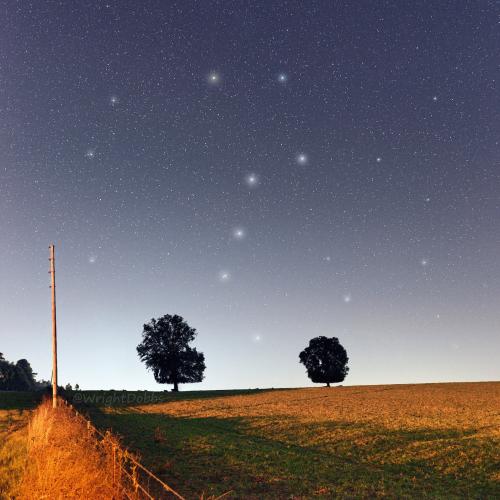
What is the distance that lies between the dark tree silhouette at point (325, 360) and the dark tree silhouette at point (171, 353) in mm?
22289

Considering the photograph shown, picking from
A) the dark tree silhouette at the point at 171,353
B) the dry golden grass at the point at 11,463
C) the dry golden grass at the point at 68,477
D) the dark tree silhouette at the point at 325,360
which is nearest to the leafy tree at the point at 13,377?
the dark tree silhouette at the point at 171,353

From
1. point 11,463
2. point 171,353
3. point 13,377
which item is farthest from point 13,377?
point 11,463

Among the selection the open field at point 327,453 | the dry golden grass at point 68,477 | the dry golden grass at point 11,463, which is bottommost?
the open field at point 327,453

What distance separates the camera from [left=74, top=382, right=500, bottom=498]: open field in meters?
15.6

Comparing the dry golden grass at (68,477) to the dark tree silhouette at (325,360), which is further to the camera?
the dark tree silhouette at (325,360)

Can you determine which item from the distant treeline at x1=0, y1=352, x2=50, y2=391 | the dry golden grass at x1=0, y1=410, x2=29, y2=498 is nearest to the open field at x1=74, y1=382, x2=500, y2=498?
the dry golden grass at x1=0, y1=410, x2=29, y2=498

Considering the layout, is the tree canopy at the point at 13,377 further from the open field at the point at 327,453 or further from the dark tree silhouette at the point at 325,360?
the open field at the point at 327,453

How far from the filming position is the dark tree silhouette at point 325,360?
334 ft

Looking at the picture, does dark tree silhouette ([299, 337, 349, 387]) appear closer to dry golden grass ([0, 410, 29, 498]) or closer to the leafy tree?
dry golden grass ([0, 410, 29, 498])

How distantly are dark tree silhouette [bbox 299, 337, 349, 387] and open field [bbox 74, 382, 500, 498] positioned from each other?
6517cm

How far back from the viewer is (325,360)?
10300 centimetres

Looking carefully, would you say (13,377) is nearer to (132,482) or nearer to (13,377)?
(13,377)

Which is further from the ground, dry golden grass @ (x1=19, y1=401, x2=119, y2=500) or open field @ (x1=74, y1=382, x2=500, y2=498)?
dry golden grass @ (x1=19, y1=401, x2=119, y2=500)

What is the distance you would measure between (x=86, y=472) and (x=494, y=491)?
38.5 feet
